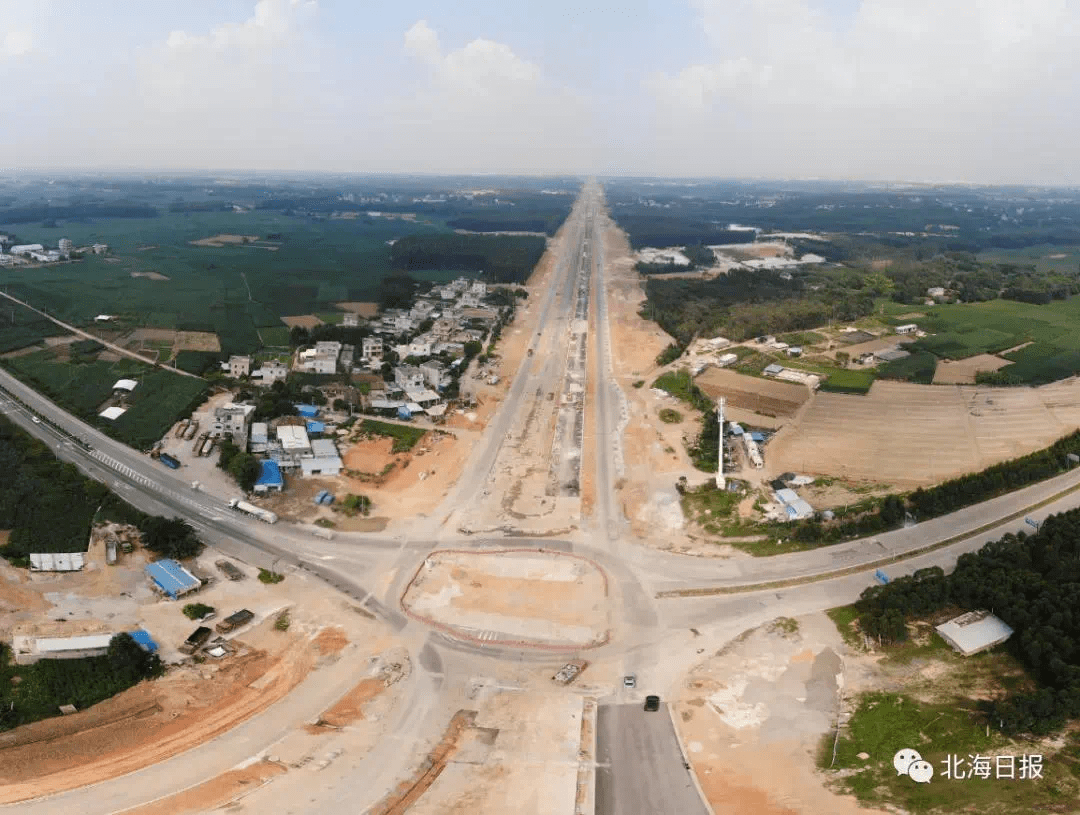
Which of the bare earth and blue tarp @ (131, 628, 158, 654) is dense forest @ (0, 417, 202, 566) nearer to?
blue tarp @ (131, 628, 158, 654)

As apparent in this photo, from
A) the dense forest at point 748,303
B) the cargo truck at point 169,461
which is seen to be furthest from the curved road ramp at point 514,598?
the dense forest at point 748,303

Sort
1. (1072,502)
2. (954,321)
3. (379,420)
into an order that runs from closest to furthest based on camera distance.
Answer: (1072,502) → (379,420) → (954,321)

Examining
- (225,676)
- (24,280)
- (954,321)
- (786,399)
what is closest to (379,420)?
(225,676)

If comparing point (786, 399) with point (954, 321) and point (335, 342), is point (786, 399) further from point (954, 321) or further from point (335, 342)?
point (335, 342)

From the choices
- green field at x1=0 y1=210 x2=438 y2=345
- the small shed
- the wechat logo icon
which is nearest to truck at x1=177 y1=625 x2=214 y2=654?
the wechat logo icon

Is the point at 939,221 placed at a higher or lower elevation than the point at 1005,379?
higher

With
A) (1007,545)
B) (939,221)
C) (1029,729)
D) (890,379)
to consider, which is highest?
(939,221)

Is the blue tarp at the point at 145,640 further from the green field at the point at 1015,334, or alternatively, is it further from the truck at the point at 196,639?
the green field at the point at 1015,334

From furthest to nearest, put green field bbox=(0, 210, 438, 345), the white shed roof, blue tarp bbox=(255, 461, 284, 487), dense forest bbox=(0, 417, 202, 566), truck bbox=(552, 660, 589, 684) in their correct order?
green field bbox=(0, 210, 438, 345), the white shed roof, blue tarp bbox=(255, 461, 284, 487), dense forest bbox=(0, 417, 202, 566), truck bbox=(552, 660, 589, 684)
